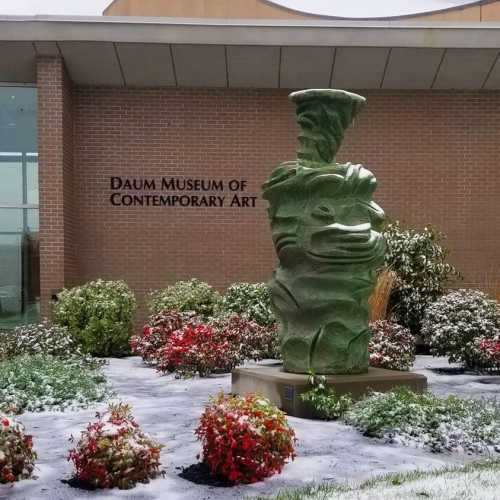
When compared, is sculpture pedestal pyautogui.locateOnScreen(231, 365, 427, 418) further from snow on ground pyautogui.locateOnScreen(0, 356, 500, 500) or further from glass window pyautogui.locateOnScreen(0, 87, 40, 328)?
glass window pyautogui.locateOnScreen(0, 87, 40, 328)

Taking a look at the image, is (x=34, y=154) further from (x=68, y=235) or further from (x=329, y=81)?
(x=329, y=81)

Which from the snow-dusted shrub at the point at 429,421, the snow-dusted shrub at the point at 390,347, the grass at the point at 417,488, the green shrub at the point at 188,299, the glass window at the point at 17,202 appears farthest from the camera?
A: the glass window at the point at 17,202

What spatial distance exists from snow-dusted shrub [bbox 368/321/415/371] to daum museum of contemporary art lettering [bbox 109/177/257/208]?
4.57 meters

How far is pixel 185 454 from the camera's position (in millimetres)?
6395

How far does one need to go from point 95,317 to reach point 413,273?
5833 millimetres

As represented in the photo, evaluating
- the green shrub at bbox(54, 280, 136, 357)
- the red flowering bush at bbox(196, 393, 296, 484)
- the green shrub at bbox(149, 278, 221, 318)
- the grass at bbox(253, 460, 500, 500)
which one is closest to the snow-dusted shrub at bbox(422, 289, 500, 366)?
the green shrub at bbox(149, 278, 221, 318)

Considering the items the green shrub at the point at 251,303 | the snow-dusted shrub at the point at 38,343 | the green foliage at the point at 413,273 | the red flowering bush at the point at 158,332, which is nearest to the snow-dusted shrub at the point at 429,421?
the red flowering bush at the point at 158,332

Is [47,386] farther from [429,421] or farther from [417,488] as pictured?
[417,488]

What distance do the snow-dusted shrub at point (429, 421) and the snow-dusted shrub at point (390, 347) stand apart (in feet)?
11.1

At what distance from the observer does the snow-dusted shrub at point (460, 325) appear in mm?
12227

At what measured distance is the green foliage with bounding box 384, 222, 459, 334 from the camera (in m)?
15.3

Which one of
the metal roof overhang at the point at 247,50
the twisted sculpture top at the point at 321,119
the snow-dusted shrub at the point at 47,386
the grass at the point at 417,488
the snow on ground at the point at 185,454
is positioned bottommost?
the grass at the point at 417,488

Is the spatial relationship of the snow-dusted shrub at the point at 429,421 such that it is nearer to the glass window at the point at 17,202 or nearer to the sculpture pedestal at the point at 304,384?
the sculpture pedestal at the point at 304,384

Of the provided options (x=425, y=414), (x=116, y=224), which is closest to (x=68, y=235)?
(x=116, y=224)
